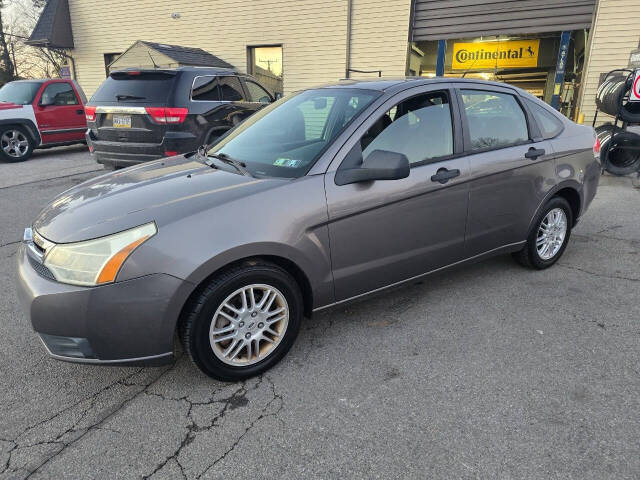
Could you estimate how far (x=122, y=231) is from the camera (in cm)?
218

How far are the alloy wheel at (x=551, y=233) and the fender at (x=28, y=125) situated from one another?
10319 mm

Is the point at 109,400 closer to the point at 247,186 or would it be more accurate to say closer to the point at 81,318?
the point at 81,318

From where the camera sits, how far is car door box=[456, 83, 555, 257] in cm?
325

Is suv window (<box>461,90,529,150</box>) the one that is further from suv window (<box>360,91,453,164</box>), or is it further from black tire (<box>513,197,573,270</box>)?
black tire (<box>513,197,573,270</box>)

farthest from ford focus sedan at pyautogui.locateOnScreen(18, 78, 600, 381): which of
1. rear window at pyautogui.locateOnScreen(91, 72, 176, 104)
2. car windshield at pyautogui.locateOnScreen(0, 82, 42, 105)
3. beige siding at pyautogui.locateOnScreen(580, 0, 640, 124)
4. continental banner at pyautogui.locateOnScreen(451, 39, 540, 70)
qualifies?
continental banner at pyautogui.locateOnScreen(451, 39, 540, 70)

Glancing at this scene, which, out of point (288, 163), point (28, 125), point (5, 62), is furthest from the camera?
point (5, 62)

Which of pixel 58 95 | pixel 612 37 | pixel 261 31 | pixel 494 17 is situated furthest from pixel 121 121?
pixel 612 37

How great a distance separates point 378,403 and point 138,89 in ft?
19.0

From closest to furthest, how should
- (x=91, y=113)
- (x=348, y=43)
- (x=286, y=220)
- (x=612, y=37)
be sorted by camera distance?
(x=286, y=220) < (x=91, y=113) < (x=612, y=37) < (x=348, y=43)

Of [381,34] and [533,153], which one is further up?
[381,34]

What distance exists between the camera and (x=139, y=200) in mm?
2447

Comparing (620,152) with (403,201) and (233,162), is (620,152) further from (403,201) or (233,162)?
(233,162)

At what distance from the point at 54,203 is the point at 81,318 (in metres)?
1.01

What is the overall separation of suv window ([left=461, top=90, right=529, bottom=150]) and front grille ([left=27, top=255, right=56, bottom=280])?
2737 millimetres
